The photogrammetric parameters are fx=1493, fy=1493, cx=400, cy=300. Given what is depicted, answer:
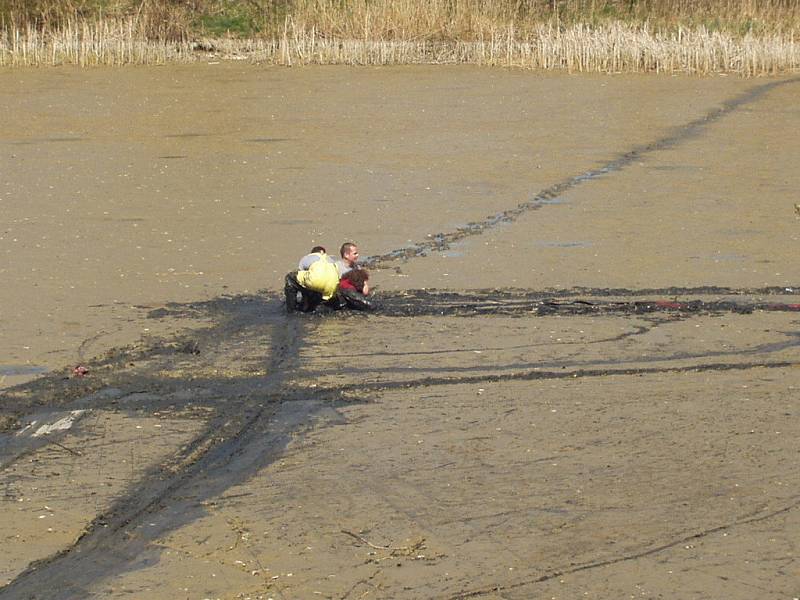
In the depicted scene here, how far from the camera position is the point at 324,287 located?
10891mm

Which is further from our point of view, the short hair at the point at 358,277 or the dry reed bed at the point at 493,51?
the dry reed bed at the point at 493,51

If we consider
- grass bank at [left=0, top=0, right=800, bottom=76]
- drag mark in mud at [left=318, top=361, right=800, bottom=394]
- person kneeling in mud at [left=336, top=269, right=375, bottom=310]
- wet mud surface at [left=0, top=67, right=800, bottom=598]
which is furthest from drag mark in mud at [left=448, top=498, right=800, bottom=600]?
grass bank at [left=0, top=0, right=800, bottom=76]

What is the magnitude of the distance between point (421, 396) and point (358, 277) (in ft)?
7.87

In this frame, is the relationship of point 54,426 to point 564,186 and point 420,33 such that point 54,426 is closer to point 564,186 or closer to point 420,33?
point 564,186

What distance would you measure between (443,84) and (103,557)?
20746 mm

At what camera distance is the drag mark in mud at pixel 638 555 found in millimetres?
5965

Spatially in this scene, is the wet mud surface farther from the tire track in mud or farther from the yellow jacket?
the yellow jacket

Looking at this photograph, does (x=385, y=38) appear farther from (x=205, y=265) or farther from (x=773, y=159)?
(x=205, y=265)

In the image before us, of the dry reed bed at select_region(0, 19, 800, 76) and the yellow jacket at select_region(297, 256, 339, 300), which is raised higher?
the dry reed bed at select_region(0, 19, 800, 76)

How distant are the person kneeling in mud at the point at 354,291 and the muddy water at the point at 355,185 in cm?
105

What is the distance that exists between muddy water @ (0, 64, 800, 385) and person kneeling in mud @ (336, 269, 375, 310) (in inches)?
41.5

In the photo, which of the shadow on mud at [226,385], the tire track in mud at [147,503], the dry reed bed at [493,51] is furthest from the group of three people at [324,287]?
the dry reed bed at [493,51]

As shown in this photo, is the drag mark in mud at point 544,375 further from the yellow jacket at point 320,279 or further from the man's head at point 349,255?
the man's head at point 349,255

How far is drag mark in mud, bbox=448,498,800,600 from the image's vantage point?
235 inches
